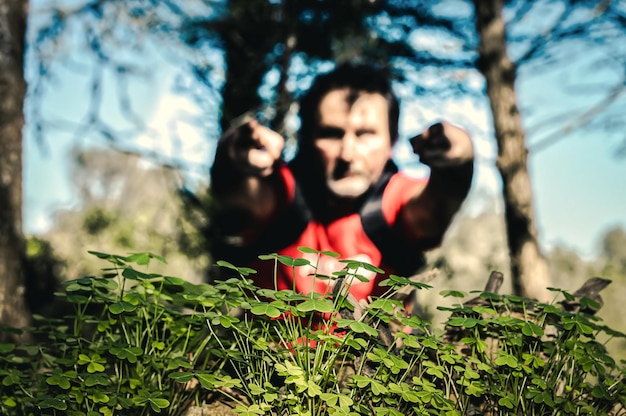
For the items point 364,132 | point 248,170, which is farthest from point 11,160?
point 364,132

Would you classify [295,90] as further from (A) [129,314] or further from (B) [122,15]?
(A) [129,314]

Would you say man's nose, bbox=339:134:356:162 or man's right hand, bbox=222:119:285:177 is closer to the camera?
man's right hand, bbox=222:119:285:177

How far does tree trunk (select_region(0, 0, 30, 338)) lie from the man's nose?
262 centimetres

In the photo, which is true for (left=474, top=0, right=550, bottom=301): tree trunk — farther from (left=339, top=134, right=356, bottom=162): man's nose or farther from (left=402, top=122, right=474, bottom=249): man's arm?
(left=339, top=134, right=356, bottom=162): man's nose

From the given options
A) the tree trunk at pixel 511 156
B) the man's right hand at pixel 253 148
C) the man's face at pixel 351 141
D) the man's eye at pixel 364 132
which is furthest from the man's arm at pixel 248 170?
the tree trunk at pixel 511 156

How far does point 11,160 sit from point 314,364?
346 centimetres

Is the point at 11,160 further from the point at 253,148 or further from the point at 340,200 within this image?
the point at 340,200

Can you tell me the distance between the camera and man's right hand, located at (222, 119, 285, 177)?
235 cm

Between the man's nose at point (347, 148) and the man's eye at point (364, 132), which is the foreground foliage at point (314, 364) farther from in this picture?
the man's eye at point (364, 132)

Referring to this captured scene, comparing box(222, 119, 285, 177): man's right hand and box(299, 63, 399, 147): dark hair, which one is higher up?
box(299, 63, 399, 147): dark hair

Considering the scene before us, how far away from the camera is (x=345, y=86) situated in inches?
112

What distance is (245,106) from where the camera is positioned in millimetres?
5801

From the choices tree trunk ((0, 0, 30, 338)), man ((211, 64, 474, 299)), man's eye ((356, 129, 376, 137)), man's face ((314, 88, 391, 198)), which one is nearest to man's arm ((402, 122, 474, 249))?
man ((211, 64, 474, 299))

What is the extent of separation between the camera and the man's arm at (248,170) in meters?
2.36
